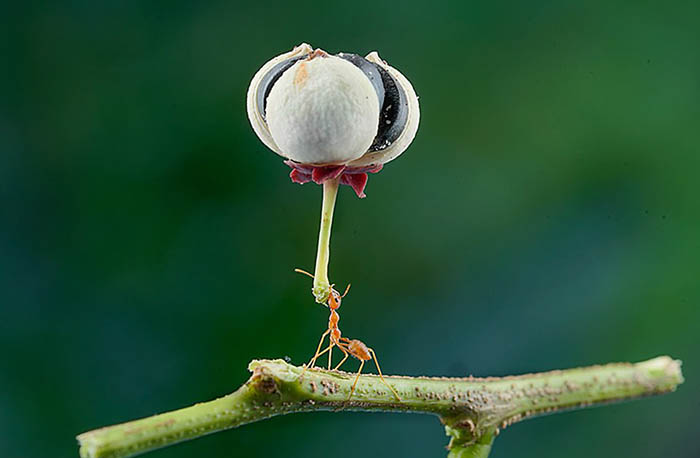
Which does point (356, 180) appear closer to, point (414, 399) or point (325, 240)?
point (325, 240)

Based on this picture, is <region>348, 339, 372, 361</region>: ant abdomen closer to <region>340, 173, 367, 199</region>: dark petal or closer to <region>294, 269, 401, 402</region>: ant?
<region>294, 269, 401, 402</region>: ant

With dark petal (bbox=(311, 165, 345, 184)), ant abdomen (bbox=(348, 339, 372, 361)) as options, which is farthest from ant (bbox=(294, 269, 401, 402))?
dark petal (bbox=(311, 165, 345, 184))

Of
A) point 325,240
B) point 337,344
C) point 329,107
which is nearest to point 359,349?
point 337,344

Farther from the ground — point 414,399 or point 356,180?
point 356,180

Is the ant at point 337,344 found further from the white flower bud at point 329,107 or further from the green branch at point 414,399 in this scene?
the white flower bud at point 329,107

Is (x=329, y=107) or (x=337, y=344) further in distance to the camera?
(x=337, y=344)

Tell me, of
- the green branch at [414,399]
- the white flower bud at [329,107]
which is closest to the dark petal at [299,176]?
the white flower bud at [329,107]
